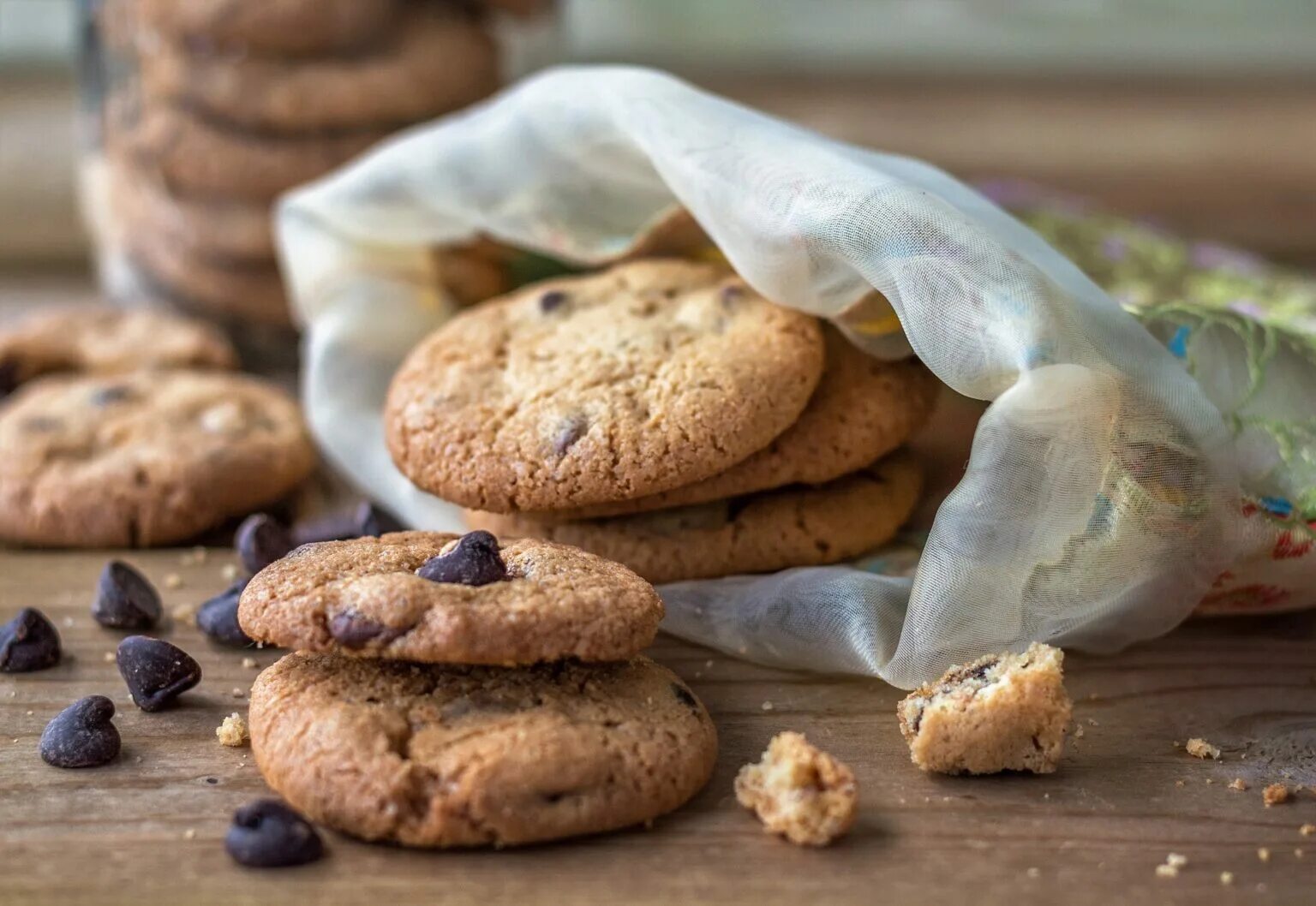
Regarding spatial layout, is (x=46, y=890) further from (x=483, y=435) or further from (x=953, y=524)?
(x=953, y=524)

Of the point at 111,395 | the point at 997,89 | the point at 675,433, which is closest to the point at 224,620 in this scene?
the point at 675,433

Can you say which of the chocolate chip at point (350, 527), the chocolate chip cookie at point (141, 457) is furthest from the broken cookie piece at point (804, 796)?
the chocolate chip cookie at point (141, 457)

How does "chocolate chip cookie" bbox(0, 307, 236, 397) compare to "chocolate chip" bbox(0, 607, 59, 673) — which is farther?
"chocolate chip cookie" bbox(0, 307, 236, 397)

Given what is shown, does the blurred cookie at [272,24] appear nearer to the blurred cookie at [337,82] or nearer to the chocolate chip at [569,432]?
the blurred cookie at [337,82]

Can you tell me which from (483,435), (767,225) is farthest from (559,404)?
(767,225)

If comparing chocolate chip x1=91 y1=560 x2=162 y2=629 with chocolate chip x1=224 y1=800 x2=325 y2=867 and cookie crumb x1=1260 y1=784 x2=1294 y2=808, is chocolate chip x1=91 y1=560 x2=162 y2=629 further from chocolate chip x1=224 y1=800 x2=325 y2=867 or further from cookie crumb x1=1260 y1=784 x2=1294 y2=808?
cookie crumb x1=1260 y1=784 x2=1294 y2=808

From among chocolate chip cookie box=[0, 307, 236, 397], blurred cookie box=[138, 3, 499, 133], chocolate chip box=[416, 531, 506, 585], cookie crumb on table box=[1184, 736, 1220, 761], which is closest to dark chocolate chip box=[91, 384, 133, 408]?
chocolate chip cookie box=[0, 307, 236, 397]
